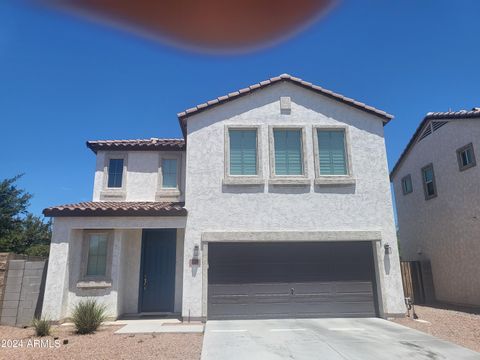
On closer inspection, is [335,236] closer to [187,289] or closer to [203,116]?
[187,289]

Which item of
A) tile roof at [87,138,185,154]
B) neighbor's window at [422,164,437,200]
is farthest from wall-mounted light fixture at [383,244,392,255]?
tile roof at [87,138,185,154]

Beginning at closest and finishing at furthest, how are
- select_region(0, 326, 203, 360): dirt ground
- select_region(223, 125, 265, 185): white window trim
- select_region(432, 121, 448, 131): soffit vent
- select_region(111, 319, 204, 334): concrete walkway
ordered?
select_region(0, 326, 203, 360): dirt ground < select_region(111, 319, 204, 334): concrete walkway < select_region(223, 125, 265, 185): white window trim < select_region(432, 121, 448, 131): soffit vent

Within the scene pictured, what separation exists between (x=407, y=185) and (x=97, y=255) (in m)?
16.7

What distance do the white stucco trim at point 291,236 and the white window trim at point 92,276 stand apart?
337 cm

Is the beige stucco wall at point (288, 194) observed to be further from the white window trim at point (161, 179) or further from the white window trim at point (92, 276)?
the white window trim at point (92, 276)

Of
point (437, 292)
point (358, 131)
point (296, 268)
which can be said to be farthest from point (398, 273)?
point (437, 292)

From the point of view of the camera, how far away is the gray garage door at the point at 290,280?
11.9 meters

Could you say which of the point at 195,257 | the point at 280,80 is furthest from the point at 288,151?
the point at 195,257

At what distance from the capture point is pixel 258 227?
1214cm

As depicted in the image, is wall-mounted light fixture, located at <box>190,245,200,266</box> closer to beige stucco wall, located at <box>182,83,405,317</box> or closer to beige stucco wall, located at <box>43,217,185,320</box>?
beige stucco wall, located at <box>182,83,405,317</box>

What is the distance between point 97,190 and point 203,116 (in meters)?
5.46

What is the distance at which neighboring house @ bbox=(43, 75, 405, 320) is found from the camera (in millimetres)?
11836

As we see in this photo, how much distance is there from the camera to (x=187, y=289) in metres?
11.5

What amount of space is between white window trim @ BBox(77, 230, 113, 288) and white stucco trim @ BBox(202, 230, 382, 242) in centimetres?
337
